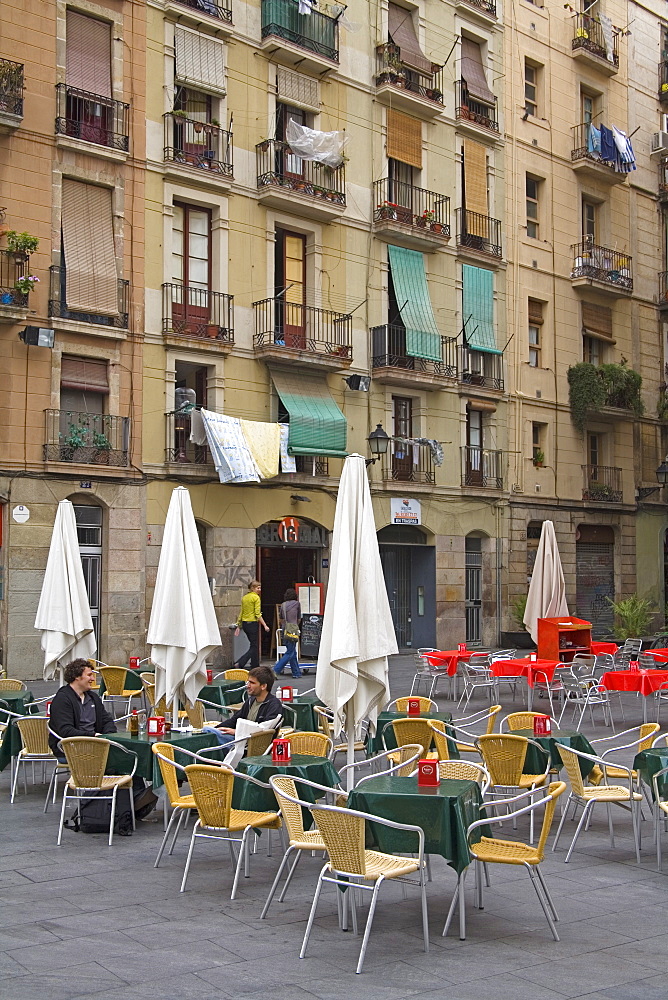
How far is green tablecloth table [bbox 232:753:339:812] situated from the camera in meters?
7.73

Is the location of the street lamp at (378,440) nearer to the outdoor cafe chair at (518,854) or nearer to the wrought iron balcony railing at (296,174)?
the wrought iron balcony railing at (296,174)

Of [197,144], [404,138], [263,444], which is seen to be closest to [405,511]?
[263,444]

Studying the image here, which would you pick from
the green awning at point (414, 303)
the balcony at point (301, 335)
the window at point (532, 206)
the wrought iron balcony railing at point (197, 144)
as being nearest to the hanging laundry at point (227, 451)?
the balcony at point (301, 335)

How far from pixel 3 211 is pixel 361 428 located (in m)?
9.99

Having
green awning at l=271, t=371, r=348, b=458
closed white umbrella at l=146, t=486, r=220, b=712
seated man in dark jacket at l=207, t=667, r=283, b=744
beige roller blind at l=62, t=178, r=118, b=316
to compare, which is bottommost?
seated man in dark jacket at l=207, t=667, r=283, b=744

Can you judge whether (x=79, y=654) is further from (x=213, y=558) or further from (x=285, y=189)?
(x=285, y=189)

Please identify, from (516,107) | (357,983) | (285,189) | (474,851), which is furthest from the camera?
(516,107)

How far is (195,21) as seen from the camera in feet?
77.7

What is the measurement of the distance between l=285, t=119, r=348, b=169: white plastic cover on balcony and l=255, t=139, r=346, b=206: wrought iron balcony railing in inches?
7.2

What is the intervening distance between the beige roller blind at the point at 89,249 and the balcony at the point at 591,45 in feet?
59.7

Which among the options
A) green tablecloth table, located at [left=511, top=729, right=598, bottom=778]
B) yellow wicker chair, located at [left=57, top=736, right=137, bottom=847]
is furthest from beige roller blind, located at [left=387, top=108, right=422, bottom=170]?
yellow wicker chair, located at [left=57, top=736, right=137, bottom=847]

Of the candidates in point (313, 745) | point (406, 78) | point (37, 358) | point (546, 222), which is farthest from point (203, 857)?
point (546, 222)

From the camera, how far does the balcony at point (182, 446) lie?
22.7 m

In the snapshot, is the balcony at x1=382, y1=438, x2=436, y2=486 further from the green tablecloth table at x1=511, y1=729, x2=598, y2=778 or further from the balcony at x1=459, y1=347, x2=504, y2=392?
the green tablecloth table at x1=511, y1=729, x2=598, y2=778
